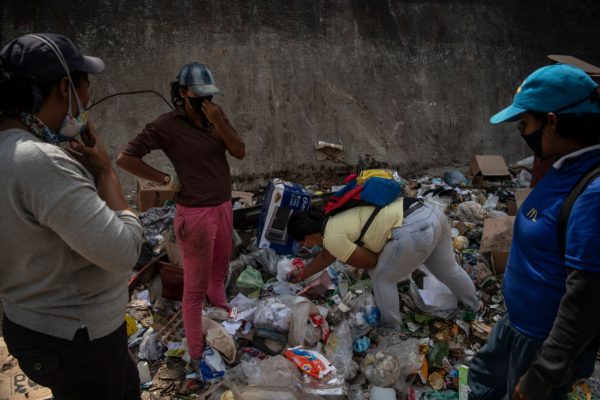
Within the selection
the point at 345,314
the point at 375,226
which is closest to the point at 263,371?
the point at 345,314

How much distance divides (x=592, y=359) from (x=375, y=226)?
4.28 feet

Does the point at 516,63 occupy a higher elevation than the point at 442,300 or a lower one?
higher

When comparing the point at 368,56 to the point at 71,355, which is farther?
the point at 368,56

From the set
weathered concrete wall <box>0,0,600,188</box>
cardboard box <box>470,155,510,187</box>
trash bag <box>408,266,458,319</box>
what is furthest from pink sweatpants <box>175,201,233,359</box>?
cardboard box <box>470,155,510,187</box>

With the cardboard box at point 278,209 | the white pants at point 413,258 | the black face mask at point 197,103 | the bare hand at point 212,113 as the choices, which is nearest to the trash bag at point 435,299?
the white pants at point 413,258

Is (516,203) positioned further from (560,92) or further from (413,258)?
(560,92)

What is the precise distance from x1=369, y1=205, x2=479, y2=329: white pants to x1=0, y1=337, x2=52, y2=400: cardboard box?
6.78 feet

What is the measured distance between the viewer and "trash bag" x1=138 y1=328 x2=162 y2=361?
3047mm

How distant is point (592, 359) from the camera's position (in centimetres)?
162

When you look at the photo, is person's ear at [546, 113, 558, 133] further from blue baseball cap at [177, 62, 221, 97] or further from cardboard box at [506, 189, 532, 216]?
cardboard box at [506, 189, 532, 216]

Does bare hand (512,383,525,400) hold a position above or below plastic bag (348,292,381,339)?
above

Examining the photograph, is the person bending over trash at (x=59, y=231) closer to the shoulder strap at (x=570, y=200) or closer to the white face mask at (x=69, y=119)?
the white face mask at (x=69, y=119)

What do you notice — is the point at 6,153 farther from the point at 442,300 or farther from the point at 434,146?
the point at 434,146

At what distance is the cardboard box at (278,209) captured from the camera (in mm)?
3705
